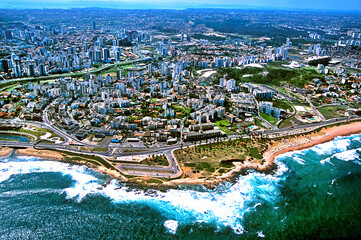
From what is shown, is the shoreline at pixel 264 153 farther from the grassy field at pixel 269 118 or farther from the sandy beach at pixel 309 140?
the grassy field at pixel 269 118

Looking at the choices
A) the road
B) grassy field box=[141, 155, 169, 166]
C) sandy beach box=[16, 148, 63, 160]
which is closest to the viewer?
the road

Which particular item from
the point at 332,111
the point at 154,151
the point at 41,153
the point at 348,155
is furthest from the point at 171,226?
the point at 332,111

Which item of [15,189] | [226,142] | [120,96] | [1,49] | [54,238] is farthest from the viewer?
[1,49]

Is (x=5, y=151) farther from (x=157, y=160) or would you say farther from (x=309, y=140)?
(x=309, y=140)

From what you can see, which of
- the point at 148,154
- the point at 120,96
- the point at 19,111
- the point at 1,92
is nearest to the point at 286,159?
the point at 148,154

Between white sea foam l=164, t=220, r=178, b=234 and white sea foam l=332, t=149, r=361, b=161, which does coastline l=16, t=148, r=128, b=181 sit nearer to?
white sea foam l=164, t=220, r=178, b=234

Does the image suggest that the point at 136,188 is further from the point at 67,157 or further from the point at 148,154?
the point at 67,157

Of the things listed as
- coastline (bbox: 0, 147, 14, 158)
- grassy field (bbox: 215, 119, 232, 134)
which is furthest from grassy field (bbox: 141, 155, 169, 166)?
coastline (bbox: 0, 147, 14, 158)
